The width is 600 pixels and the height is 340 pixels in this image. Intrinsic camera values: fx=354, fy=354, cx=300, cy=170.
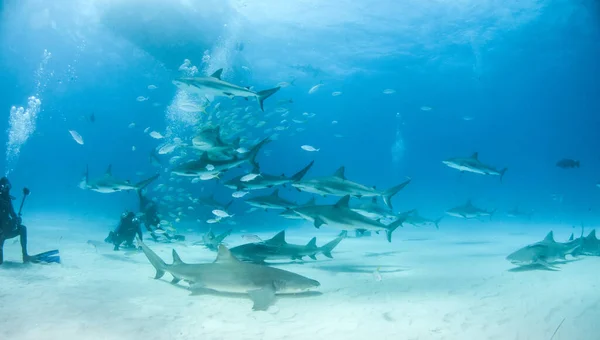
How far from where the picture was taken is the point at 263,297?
5.26m

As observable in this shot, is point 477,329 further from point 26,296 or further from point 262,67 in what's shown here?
point 262,67

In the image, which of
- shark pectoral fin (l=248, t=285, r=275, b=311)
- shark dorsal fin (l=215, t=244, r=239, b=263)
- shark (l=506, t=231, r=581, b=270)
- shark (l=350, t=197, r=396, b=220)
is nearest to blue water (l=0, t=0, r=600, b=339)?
shark (l=506, t=231, r=581, b=270)

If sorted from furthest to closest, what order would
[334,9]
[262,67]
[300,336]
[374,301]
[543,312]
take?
[262,67] < [334,9] < [374,301] < [543,312] < [300,336]

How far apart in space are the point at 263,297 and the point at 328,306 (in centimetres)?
115

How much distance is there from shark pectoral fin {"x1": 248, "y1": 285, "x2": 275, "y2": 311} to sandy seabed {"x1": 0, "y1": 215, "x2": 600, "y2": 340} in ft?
0.67

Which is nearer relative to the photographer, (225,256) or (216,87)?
(225,256)

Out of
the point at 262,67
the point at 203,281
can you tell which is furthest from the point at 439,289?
the point at 262,67

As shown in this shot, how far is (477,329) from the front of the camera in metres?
4.64

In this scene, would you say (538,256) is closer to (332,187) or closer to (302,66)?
(332,187)

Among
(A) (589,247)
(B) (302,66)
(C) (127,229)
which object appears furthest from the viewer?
(B) (302,66)

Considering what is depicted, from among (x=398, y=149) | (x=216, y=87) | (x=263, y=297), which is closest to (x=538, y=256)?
(x=263, y=297)

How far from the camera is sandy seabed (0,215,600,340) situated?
4574mm

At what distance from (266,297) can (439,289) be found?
11.6 feet

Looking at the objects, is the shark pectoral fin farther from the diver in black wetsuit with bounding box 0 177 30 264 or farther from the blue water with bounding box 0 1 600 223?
the blue water with bounding box 0 1 600 223
